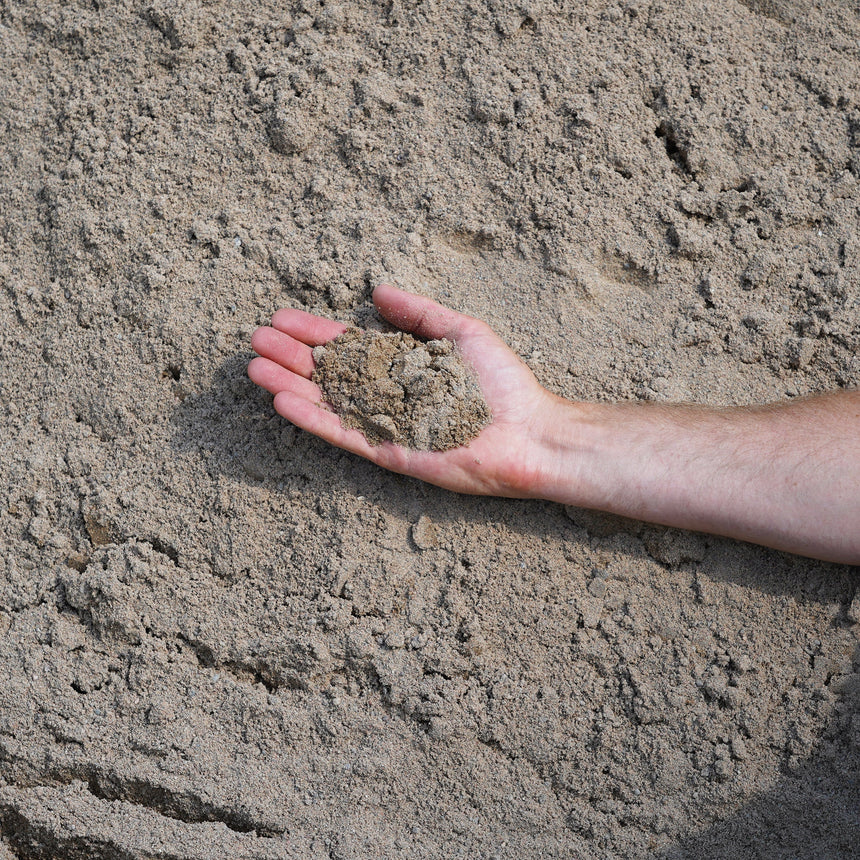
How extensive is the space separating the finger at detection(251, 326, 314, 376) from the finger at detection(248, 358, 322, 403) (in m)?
0.02

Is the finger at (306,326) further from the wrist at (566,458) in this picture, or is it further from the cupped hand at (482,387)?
the wrist at (566,458)

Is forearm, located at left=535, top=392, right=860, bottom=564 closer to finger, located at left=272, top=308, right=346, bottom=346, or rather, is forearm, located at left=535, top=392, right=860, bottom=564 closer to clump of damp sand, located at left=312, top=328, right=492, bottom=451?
clump of damp sand, located at left=312, top=328, right=492, bottom=451

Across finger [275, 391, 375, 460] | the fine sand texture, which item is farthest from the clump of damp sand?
the fine sand texture

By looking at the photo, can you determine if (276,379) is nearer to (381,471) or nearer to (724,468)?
(381,471)

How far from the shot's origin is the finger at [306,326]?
6.57ft

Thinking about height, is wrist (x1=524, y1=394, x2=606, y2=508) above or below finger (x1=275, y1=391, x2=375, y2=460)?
above

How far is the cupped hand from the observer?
1920mm

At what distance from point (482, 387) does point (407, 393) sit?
0.60 feet

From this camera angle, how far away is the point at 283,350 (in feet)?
6.46

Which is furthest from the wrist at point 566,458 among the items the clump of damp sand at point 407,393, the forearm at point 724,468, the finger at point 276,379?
the finger at point 276,379

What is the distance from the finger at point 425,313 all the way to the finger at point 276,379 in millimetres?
272

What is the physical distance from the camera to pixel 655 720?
1896 mm

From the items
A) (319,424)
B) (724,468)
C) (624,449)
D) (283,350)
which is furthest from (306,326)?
(724,468)

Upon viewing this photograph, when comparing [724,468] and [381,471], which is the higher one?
[724,468]
